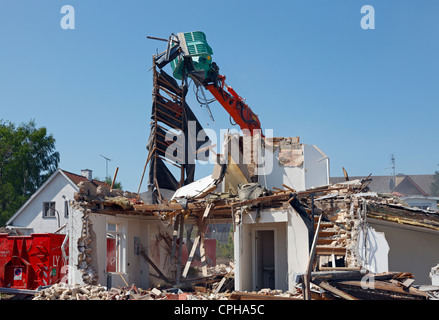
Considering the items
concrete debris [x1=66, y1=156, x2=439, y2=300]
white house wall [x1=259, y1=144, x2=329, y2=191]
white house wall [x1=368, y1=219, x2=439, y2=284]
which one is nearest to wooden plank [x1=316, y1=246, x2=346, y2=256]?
concrete debris [x1=66, y1=156, x2=439, y2=300]

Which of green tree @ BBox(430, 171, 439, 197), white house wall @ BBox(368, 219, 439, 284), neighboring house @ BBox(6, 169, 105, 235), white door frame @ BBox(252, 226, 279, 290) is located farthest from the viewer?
green tree @ BBox(430, 171, 439, 197)

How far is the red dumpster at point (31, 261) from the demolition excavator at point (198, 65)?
8060mm

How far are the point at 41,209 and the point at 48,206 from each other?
482 millimetres

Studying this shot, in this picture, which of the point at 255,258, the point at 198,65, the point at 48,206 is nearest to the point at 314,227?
the point at 255,258

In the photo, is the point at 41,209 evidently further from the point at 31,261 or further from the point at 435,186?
the point at 435,186

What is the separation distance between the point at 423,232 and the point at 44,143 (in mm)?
35017

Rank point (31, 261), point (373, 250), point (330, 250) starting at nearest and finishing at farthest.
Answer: point (373, 250) < point (330, 250) < point (31, 261)

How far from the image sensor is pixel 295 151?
18453 millimetres

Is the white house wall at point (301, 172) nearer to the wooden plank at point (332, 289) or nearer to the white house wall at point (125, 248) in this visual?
the white house wall at point (125, 248)

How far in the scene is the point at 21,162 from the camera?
38438 mm

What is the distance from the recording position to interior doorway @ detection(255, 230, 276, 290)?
15.3m

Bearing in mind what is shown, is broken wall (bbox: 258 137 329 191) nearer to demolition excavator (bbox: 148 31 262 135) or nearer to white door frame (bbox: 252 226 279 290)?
demolition excavator (bbox: 148 31 262 135)

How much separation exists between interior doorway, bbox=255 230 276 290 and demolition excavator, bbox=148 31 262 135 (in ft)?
15.9
